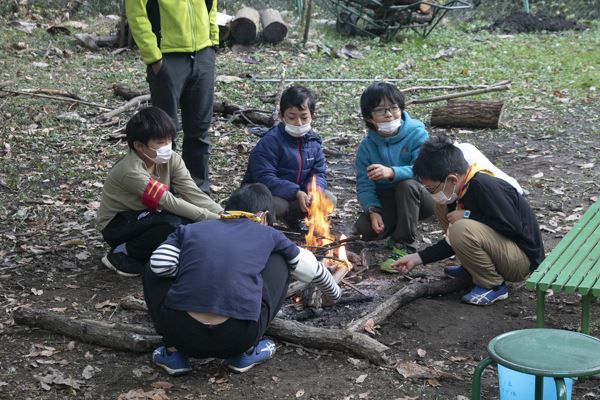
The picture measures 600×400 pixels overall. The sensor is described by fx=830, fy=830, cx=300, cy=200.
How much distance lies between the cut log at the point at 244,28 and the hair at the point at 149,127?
9057 millimetres

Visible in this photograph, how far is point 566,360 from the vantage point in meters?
3.29

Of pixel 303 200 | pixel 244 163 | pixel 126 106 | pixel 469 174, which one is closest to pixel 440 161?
pixel 469 174

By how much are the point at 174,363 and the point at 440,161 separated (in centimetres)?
203

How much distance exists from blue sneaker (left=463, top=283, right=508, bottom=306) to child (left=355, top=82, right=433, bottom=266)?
0.77 metres

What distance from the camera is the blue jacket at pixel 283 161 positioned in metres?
6.38

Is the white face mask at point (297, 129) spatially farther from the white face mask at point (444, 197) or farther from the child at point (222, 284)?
the child at point (222, 284)

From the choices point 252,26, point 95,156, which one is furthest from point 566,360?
point 252,26

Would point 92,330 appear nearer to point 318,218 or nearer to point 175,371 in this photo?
point 175,371

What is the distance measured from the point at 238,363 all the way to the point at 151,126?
1914 millimetres

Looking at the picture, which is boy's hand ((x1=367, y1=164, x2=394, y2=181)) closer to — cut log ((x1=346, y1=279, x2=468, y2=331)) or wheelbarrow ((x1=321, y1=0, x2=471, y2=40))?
cut log ((x1=346, y1=279, x2=468, y2=331))

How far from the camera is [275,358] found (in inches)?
185

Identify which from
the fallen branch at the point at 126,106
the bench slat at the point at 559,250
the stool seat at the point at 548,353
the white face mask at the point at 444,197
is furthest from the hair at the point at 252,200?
the fallen branch at the point at 126,106

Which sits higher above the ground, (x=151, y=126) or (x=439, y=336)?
(x=151, y=126)

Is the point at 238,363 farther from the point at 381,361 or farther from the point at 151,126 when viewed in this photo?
the point at 151,126
